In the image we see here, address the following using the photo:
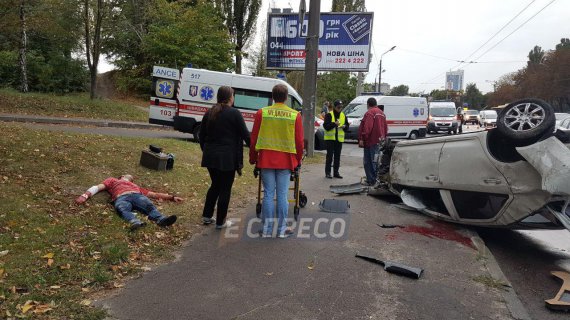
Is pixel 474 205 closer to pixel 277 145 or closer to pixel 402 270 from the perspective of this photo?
pixel 402 270

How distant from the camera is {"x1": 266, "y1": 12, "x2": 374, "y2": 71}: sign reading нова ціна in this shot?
21141mm

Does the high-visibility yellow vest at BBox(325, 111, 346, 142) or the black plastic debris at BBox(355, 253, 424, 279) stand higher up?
the high-visibility yellow vest at BBox(325, 111, 346, 142)

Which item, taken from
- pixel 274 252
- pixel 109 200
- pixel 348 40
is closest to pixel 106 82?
pixel 348 40

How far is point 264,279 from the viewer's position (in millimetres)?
4141

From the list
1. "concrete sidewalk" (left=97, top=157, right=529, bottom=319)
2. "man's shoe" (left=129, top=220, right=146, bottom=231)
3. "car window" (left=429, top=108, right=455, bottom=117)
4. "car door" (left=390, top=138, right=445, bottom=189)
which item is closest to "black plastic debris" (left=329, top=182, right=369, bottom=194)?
"car door" (left=390, top=138, right=445, bottom=189)

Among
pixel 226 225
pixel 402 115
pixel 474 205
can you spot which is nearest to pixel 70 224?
pixel 226 225

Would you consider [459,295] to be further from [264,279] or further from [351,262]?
[264,279]

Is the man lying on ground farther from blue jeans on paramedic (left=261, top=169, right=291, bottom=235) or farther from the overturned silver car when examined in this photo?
the overturned silver car

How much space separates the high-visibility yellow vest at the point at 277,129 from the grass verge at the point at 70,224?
5.01 ft

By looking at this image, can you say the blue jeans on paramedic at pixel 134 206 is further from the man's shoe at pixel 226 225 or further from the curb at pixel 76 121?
the curb at pixel 76 121

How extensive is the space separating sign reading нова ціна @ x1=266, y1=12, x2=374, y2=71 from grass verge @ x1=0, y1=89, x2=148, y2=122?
7.46 meters

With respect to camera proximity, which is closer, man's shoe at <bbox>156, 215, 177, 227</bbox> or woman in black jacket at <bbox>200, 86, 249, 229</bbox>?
woman in black jacket at <bbox>200, 86, 249, 229</bbox>

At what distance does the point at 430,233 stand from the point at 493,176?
44.5 inches

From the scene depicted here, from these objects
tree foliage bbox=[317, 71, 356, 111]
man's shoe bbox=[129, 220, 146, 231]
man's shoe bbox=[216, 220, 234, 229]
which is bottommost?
man's shoe bbox=[216, 220, 234, 229]
